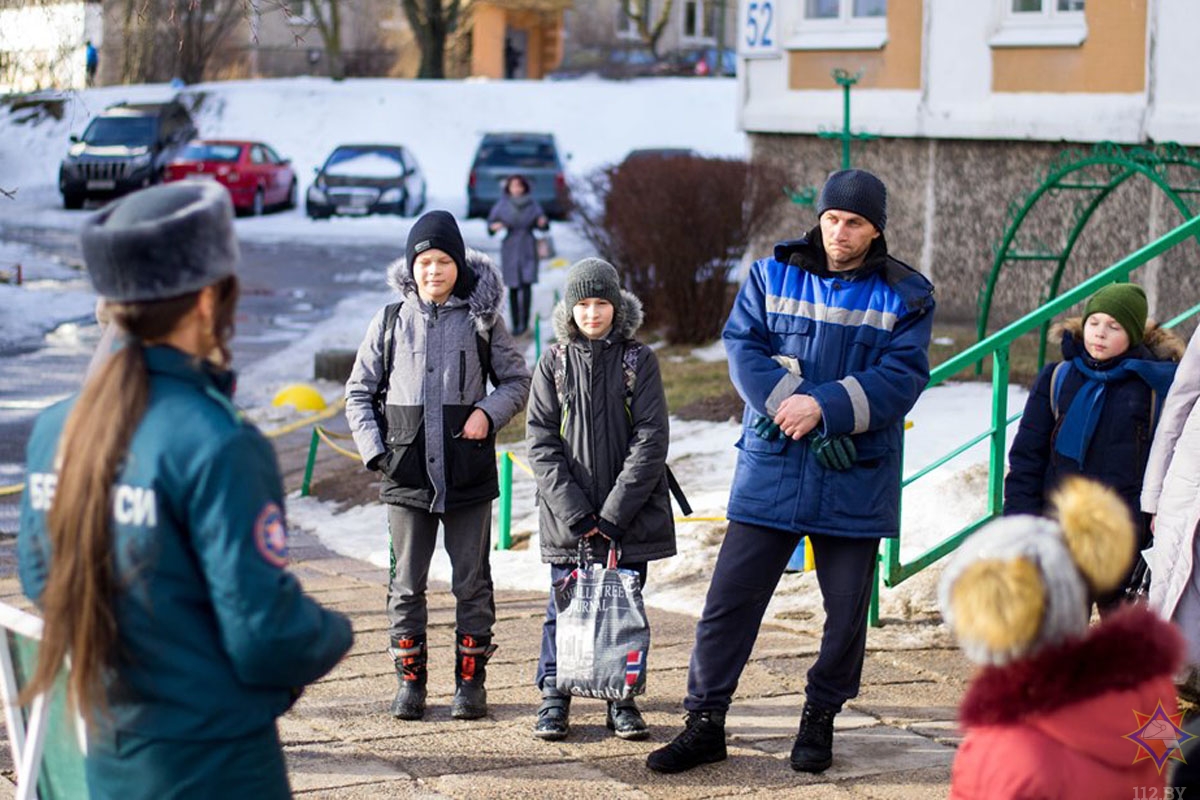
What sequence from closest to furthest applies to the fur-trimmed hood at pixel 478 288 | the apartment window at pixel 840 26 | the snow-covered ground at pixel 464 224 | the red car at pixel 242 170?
1. the fur-trimmed hood at pixel 478 288
2. the snow-covered ground at pixel 464 224
3. the apartment window at pixel 840 26
4. the red car at pixel 242 170

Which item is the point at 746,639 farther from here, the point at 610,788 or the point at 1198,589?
the point at 1198,589

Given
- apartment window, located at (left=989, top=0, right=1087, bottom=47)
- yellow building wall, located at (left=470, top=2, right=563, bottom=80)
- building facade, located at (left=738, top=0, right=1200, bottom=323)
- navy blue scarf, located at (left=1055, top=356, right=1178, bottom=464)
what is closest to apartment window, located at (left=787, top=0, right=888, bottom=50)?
building facade, located at (left=738, top=0, right=1200, bottom=323)

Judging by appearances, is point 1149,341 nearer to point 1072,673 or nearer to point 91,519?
point 1072,673

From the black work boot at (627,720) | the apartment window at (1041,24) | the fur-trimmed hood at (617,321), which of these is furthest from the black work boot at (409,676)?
the apartment window at (1041,24)

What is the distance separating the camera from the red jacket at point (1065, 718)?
2.90 m

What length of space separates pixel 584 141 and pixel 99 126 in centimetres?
1153

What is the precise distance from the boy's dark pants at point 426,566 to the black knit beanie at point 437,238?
2.74ft

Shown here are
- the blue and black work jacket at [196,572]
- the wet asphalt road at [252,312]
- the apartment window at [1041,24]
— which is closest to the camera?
the blue and black work jacket at [196,572]

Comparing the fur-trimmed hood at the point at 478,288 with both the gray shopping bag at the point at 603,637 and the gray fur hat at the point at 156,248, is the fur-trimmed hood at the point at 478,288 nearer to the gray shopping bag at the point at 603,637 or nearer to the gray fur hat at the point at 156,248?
the gray shopping bag at the point at 603,637

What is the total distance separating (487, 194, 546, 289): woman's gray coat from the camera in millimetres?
18109

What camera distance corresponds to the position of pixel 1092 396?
5.96 meters

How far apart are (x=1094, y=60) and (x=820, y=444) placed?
1122cm

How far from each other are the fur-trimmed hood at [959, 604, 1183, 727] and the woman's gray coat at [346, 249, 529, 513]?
3085 millimetres

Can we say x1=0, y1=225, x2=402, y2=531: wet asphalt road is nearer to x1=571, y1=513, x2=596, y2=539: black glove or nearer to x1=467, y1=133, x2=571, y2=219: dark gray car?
x1=467, y1=133, x2=571, y2=219: dark gray car
